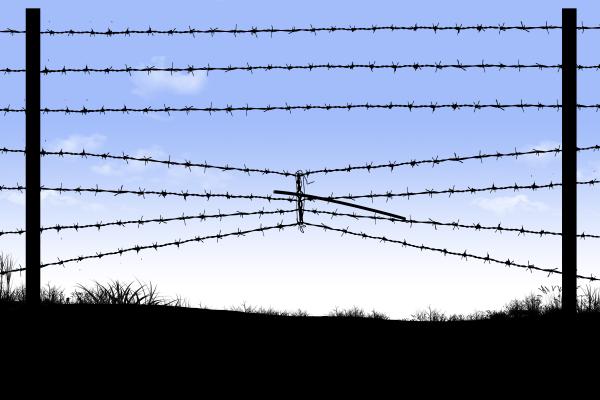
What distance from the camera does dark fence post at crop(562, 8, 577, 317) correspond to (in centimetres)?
506

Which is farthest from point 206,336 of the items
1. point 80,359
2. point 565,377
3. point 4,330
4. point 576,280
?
point 576,280

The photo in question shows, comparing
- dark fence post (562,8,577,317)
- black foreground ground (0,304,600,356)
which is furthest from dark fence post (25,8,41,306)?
dark fence post (562,8,577,317)

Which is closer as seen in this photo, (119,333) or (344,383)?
(344,383)

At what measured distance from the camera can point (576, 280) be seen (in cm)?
507

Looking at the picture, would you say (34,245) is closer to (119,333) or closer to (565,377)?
(119,333)

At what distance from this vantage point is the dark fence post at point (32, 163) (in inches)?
202

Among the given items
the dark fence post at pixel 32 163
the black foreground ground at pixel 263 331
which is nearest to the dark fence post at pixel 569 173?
the black foreground ground at pixel 263 331

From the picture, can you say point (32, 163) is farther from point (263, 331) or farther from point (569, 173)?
point (569, 173)

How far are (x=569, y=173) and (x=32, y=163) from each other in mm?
3156

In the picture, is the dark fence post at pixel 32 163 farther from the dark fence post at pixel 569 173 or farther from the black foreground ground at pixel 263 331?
the dark fence post at pixel 569 173

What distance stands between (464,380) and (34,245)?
2635mm

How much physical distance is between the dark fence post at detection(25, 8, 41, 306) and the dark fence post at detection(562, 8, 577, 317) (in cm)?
306

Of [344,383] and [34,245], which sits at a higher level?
[34,245]

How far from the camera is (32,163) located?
5.22m
